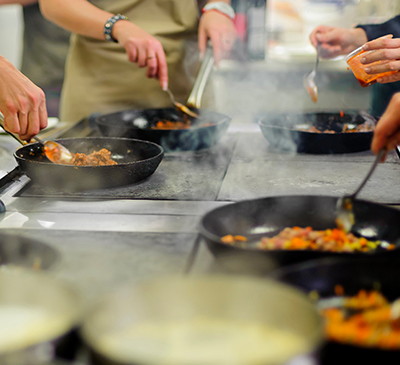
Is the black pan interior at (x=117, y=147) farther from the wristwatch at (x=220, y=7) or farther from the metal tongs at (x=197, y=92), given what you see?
the wristwatch at (x=220, y=7)

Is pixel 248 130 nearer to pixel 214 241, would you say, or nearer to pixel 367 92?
pixel 214 241

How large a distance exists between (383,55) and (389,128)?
0.59 m

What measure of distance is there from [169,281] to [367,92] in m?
3.39

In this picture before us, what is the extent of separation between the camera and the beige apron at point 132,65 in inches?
89.7

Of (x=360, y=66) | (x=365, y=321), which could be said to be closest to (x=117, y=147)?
(x=360, y=66)

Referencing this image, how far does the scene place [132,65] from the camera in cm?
232

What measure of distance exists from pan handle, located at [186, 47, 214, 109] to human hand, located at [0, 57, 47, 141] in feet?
2.47

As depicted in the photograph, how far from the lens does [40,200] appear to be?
136cm

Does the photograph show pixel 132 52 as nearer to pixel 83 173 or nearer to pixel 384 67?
pixel 83 173

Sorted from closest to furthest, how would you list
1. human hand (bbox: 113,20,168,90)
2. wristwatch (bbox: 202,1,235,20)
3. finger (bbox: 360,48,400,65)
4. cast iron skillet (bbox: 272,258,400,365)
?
cast iron skillet (bbox: 272,258,400,365), finger (bbox: 360,48,400,65), human hand (bbox: 113,20,168,90), wristwatch (bbox: 202,1,235,20)

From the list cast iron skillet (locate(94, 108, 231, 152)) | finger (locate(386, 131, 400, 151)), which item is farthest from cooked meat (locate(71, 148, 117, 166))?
finger (locate(386, 131, 400, 151))

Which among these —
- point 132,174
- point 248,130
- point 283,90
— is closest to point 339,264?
point 132,174

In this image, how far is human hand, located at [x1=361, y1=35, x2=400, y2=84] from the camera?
1492mm

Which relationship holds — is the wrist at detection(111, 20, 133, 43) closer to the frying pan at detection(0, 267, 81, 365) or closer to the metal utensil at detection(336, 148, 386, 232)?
Result: the metal utensil at detection(336, 148, 386, 232)
